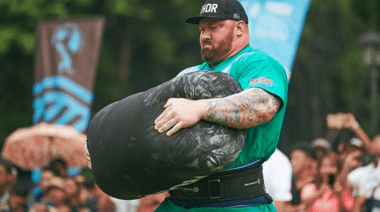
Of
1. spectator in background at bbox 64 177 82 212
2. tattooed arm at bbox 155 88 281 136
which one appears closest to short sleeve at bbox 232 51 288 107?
tattooed arm at bbox 155 88 281 136

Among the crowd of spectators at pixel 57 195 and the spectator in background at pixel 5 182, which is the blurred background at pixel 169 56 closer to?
the crowd of spectators at pixel 57 195

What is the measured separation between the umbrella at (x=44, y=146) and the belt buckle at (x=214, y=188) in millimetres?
6021

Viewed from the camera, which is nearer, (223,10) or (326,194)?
(223,10)

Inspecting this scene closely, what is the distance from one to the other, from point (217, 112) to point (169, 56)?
17258mm

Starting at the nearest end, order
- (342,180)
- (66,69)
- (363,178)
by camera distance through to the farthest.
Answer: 1. (363,178)
2. (342,180)
3. (66,69)

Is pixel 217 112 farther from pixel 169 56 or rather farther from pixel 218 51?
pixel 169 56

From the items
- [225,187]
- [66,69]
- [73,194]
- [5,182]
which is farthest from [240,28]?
[66,69]

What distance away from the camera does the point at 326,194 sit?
274 inches

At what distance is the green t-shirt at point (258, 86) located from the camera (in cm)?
300

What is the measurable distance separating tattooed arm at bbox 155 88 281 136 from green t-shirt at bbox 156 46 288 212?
13cm

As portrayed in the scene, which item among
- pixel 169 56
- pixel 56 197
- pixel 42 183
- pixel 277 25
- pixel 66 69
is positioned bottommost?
pixel 169 56

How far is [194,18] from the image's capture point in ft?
10.8

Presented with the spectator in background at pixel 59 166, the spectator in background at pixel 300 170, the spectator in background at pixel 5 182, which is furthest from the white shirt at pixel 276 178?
the spectator in background at pixel 59 166

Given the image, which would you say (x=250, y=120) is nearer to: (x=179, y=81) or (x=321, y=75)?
(x=179, y=81)
